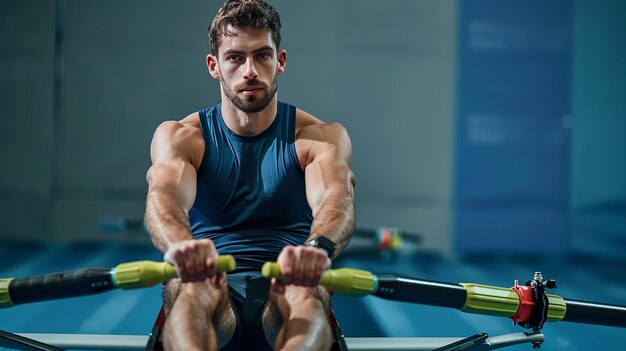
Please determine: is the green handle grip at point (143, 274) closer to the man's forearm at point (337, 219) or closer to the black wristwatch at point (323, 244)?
the black wristwatch at point (323, 244)

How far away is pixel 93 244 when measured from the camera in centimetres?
553

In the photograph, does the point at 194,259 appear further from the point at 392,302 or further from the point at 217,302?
the point at 392,302

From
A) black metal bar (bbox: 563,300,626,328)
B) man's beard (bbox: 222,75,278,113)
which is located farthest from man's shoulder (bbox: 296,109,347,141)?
black metal bar (bbox: 563,300,626,328)

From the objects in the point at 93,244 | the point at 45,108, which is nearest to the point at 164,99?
the point at 45,108

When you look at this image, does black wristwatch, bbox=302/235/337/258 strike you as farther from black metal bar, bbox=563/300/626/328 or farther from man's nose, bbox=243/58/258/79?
black metal bar, bbox=563/300/626/328

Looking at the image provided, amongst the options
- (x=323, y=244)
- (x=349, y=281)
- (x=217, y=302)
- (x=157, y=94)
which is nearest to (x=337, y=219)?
(x=323, y=244)

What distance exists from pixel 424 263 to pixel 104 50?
3.26 m

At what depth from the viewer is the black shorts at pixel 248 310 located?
1804 mm

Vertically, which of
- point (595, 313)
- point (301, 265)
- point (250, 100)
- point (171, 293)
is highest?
point (250, 100)

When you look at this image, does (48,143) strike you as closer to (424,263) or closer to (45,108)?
(45,108)

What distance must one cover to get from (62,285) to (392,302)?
7.51ft

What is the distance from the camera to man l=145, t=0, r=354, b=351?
1.81 meters

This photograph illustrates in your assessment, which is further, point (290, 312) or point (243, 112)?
point (243, 112)

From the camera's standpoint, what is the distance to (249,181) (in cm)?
216
